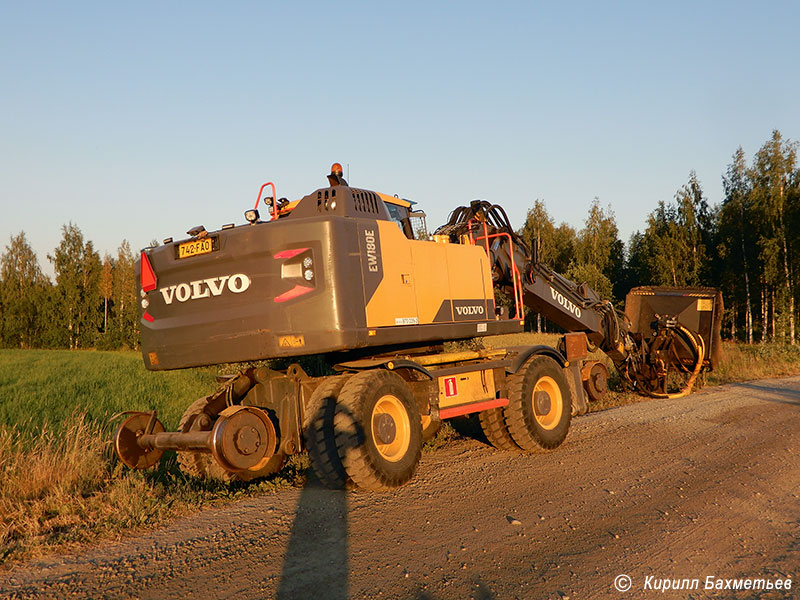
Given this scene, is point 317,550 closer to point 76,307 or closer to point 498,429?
point 498,429

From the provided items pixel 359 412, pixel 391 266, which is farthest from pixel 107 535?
pixel 391 266

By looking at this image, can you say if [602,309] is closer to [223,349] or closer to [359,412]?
[359,412]

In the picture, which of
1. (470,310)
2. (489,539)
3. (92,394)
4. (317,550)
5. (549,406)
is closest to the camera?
(317,550)

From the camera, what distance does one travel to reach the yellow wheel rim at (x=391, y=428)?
6.50m

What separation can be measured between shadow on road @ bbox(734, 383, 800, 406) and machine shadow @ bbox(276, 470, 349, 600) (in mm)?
9657

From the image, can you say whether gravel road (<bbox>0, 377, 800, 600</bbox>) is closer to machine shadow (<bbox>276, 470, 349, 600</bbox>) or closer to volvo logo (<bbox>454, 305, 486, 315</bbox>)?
machine shadow (<bbox>276, 470, 349, 600</bbox>)

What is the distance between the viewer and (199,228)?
657cm

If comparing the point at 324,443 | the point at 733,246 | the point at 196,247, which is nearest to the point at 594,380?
the point at 324,443

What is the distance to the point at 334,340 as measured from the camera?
5.93 m

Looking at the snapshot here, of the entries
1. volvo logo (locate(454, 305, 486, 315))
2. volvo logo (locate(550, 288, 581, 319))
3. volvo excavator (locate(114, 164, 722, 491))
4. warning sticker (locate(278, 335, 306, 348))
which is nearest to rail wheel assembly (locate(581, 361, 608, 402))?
volvo logo (locate(550, 288, 581, 319))

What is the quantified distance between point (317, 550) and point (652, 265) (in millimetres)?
37253

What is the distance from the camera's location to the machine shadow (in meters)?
3.98

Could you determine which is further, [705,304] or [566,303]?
[705,304]

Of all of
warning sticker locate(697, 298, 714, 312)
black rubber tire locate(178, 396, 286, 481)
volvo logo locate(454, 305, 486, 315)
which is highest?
volvo logo locate(454, 305, 486, 315)
